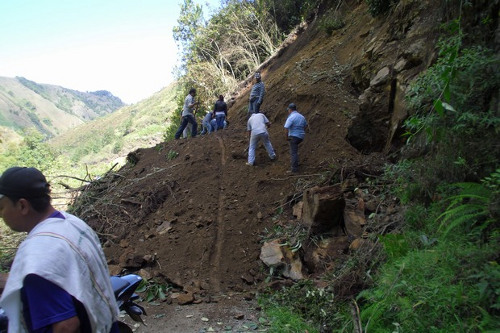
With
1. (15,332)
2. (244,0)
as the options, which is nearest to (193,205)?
(15,332)

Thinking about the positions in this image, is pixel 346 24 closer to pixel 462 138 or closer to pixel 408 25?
pixel 408 25

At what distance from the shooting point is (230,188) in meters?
8.53

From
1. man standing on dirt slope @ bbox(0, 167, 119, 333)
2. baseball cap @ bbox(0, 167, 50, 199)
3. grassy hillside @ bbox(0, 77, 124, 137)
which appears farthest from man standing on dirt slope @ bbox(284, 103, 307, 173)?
grassy hillside @ bbox(0, 77, 124, 137)

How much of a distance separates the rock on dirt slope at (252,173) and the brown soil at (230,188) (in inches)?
1.2

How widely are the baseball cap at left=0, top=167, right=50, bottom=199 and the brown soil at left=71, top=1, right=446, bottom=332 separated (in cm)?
335

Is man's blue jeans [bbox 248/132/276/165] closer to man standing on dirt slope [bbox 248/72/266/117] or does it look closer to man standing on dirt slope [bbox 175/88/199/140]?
man standing on dirt slope [bbox 248/72/266/117]

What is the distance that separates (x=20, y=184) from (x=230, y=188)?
6.96 meters

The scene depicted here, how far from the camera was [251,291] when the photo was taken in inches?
212

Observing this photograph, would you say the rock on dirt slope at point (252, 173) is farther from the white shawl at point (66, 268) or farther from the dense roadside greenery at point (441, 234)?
the white shawl at point (66, 268)

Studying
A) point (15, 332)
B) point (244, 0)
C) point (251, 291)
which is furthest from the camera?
point (244, 0)

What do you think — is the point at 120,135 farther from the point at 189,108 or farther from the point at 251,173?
the point at 251,173

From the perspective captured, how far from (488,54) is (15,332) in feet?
15.5

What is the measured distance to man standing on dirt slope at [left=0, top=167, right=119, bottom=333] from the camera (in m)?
1.42

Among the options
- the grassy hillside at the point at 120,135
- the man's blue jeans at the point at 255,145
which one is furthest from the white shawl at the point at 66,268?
the grassy hillside at the point at 120,135
